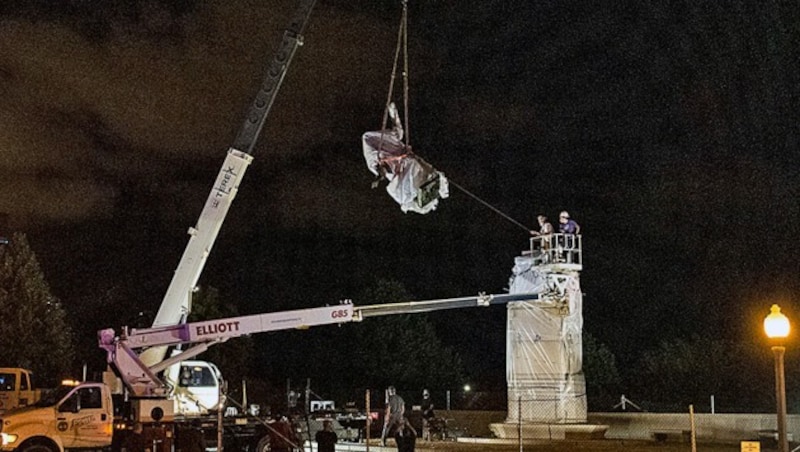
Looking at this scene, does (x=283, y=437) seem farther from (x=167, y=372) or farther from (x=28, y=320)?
(x=28, y=320)

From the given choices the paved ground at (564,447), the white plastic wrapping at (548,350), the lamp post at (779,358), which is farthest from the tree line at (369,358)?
the lamp post at (779,358)

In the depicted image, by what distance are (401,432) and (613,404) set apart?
1199 inches

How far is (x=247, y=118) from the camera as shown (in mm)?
25219

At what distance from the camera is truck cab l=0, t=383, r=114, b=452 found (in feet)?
69.6

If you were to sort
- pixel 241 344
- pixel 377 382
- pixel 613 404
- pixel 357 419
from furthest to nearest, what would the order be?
1. pixel 377 382
2. pixel 241 344
3. pixel 613 404
4. pixel 357 419

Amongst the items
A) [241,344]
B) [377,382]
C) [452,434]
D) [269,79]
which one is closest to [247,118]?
[269,79]

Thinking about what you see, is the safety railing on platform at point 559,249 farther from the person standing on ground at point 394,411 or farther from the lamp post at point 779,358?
the lamp post at point 779,358

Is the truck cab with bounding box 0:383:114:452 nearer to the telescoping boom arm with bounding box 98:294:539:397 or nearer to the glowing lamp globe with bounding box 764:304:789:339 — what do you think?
the telescoping boom arm with bounding box 98:294:539:397

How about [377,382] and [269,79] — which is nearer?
[269,79]

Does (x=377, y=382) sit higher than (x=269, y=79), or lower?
lower

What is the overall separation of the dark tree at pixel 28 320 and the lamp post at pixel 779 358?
42.1 m

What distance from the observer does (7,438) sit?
834 inches

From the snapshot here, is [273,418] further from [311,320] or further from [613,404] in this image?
[613,404]

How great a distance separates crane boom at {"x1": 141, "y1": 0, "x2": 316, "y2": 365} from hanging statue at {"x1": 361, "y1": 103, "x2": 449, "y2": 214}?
4848mm
